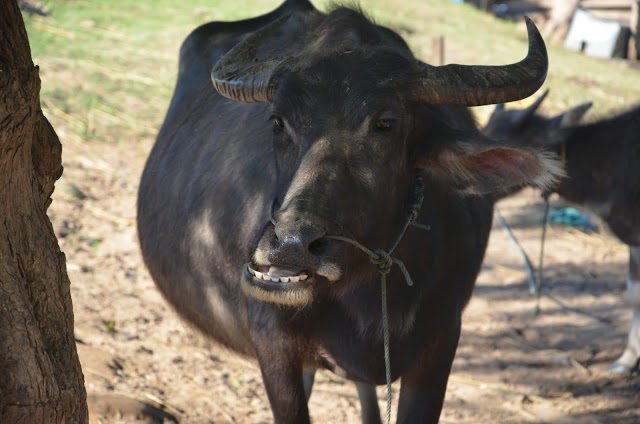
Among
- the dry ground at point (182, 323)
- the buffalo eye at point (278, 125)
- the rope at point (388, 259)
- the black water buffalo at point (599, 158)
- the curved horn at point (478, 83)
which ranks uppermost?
the curved horn at point (478, 83)

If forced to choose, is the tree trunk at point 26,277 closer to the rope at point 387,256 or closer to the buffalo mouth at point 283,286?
the buffalo mouth at point 283,286

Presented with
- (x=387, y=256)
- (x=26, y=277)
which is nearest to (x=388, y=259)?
(x=387, y=256)

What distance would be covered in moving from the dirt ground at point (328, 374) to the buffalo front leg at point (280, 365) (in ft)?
3.83

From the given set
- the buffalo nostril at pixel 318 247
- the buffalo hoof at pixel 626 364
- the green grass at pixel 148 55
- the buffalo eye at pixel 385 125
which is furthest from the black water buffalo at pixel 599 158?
the buffalo nostril at pixel 318 247

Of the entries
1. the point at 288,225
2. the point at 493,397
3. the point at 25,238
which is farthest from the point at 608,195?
the point at 25,238

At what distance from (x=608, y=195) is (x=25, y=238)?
16.5 feet

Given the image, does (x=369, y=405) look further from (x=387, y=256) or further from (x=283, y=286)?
(x=283, y=286)

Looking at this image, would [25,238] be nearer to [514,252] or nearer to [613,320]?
[613,320]

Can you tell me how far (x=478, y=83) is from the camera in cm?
265

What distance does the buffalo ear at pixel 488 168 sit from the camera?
9.00ft

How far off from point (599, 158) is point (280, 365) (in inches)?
161

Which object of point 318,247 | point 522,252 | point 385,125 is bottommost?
point 522,252

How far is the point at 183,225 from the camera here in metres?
4.00

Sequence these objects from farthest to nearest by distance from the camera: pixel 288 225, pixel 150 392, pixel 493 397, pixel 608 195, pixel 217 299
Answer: pixel 608 195
pixel 493 397
pixel 150 392
pixel 217 299
pixel 288 225
